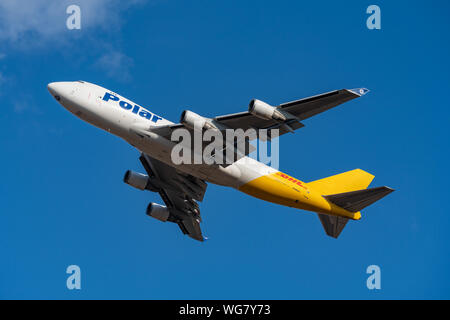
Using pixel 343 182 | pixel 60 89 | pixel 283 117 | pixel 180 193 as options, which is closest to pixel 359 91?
pixel 283 117

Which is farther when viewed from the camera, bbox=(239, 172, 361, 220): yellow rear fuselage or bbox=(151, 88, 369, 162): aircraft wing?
bbox=(239, 172, 361, 220): yellow rear fuselage

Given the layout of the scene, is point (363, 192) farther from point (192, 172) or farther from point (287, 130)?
point (192, 172)

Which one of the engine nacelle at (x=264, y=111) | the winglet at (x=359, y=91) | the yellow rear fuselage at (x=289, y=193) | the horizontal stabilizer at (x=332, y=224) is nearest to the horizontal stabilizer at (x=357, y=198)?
the yellow rear fuselage at (x=289, y=193)

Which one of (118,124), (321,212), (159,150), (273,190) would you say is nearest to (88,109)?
(118,124)

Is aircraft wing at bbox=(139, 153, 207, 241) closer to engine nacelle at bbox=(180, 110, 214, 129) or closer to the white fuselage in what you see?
the white fuselage

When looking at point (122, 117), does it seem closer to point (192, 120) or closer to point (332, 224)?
point (192, 120)

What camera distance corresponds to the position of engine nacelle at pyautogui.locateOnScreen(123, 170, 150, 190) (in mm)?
41969

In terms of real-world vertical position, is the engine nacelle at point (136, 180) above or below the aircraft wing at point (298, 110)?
below

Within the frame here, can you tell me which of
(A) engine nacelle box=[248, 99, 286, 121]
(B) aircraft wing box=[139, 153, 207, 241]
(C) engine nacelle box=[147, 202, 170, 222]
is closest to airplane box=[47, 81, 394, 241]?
(A) engine nacelle box=[248, 99, 286, 121]

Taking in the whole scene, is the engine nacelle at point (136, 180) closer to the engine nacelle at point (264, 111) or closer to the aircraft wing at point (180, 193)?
the aircraft wing at point (180, 193)

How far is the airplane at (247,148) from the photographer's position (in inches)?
1260

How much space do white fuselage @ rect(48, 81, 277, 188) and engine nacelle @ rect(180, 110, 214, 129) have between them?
210 cm

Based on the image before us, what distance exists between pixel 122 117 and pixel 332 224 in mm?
18059

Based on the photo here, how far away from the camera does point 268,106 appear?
31.9 meters
